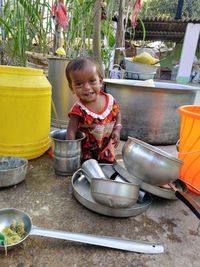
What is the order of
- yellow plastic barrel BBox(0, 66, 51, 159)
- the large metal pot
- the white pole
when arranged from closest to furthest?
1. yellow plastic barrel BBox(0, 66, 51, 159)
2. the large metal pot
3. the white pole

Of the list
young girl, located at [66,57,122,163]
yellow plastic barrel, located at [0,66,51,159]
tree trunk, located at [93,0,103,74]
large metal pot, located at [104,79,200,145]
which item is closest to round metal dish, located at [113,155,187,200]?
young girl, located at [66,57,122,163]

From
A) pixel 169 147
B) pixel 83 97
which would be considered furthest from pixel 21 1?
pixel 169 147

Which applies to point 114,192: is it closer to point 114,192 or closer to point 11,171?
point 114,192

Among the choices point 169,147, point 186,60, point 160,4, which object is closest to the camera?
point 169,147

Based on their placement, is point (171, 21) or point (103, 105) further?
point (171, 21)

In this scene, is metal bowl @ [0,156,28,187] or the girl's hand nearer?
metal bowl @ [0,156,28,187]

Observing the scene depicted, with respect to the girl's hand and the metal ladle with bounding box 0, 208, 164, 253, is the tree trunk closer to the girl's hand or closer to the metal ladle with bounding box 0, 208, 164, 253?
the girl's hand

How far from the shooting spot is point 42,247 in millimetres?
531

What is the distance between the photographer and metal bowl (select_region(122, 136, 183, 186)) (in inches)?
26.1

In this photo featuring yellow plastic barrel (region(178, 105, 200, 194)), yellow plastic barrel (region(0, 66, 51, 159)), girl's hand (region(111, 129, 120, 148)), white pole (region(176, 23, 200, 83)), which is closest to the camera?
yellow plastic barrel (region(178, 105, 200, 194))

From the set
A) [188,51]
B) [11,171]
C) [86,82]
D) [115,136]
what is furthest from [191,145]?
[188,51]

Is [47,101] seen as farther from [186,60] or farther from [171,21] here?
[186,60]

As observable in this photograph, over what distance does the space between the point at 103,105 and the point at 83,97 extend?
11 cm

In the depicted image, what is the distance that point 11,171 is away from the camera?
0.74m
